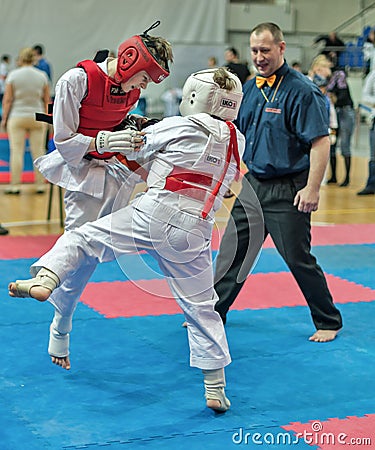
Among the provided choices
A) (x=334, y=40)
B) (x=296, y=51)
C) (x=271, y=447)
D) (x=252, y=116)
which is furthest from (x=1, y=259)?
(x=296, y=51)

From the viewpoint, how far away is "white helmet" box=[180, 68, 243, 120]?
366 cm

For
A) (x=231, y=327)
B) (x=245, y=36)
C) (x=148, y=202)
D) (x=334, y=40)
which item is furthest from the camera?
(x=245, y=36)

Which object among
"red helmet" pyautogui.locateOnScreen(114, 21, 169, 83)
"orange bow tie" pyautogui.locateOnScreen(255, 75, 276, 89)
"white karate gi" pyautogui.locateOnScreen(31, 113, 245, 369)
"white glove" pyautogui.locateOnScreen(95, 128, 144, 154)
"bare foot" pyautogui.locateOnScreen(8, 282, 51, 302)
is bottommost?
"bare foot" pyautogui.locateOnScreen(8, 282, 51, 302)

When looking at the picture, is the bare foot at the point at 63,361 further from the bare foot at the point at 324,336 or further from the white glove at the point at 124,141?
the bare foot at the point at 324,336

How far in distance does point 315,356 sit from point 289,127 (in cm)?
140

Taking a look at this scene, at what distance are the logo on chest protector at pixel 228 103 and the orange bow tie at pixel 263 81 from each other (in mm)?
1265

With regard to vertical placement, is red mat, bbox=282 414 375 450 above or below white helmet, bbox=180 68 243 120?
below

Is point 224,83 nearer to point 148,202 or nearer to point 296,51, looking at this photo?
point 148,202

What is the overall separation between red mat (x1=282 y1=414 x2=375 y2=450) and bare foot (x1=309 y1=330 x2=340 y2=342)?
120 cm

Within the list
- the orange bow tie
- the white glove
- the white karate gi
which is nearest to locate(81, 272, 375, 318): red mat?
the orange bow tie

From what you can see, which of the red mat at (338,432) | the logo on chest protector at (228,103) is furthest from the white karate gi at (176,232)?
the red mat at (338,432)

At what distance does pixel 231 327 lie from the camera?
5.33 m

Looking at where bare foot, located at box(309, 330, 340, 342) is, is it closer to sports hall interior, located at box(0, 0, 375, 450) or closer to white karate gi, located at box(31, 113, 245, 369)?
sports hall interior, located at box(0, 0, 375, 450)

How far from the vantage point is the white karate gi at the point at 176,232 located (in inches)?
143
